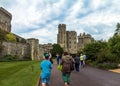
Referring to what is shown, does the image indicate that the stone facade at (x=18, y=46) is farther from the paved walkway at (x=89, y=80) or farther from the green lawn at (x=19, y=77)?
the paved walkway at (x=89, y=80)

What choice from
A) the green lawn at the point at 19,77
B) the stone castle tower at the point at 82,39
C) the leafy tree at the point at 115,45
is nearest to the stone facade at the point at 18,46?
the leafy tree at the point at 115,45

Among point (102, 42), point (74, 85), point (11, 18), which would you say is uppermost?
point (11, 18)

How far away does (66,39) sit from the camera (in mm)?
179000

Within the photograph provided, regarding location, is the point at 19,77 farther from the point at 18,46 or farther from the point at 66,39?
the point at 66,39

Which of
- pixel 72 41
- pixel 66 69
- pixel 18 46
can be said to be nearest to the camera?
pixel 66 69


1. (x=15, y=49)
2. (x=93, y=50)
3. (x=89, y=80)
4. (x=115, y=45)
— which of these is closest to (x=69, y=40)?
(x=15, y=49)

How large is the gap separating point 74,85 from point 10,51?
52283 millimetres

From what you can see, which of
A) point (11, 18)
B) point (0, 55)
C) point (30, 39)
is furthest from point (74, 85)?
point (11, 18)

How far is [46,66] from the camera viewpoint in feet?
38.0

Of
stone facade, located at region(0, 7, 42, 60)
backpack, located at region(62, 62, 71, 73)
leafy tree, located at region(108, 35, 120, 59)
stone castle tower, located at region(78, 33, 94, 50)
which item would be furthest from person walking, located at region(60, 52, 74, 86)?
stone castle tower, located at region(78, 33, 94, 50)

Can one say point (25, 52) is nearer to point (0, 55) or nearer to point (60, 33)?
point (0, 55)

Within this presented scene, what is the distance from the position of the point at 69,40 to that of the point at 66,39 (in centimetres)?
228

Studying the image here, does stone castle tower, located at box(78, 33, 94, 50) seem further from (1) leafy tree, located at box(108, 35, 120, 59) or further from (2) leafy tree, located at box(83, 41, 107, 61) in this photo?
(2) leafy tree, located at box(83, 41, 107, 61)

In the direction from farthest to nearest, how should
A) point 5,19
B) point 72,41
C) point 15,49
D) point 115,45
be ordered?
1. point 72,41
2. point 5,19
3. point 15,49
4. point 115,45
